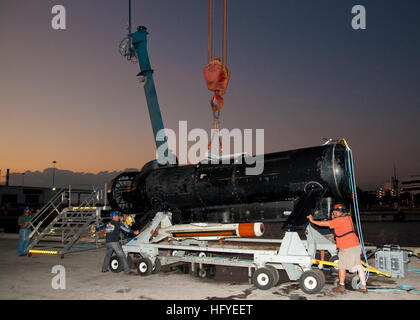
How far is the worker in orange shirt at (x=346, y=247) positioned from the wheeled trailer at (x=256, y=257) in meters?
0.57

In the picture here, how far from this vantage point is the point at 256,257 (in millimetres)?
7887

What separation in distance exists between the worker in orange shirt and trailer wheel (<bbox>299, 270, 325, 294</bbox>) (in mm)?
524

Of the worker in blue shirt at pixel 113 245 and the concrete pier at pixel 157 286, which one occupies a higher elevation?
the worker in blue shirt at pixel 113 245

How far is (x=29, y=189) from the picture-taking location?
67625 millimetres

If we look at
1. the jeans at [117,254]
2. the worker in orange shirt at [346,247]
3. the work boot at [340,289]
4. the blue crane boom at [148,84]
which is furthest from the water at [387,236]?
the blue crane boom at [148,84]

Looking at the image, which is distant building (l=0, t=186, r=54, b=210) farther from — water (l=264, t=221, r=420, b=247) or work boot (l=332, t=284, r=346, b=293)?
work boot (l=332, t=284, r=346, b=293)

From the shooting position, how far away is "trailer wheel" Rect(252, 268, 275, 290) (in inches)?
296

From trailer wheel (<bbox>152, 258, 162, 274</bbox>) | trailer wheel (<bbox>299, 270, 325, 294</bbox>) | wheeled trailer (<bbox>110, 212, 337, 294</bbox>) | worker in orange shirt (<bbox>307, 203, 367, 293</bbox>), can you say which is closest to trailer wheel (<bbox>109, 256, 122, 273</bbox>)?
wheeled trailer (<bbox>110, 212, 337, 294</bbox>)

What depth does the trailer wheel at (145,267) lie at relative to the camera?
30.5 feet

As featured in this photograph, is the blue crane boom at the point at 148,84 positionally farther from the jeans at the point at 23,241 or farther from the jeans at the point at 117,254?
the jeans at the point at 117,254

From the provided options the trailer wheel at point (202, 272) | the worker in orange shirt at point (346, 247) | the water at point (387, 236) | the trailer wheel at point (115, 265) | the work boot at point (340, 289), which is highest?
the worker in orange shirt at point (346, 247)

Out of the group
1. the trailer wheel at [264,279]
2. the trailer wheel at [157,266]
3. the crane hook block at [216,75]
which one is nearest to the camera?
the trailer wheel at [264,279]

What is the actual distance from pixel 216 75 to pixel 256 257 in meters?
11.1
